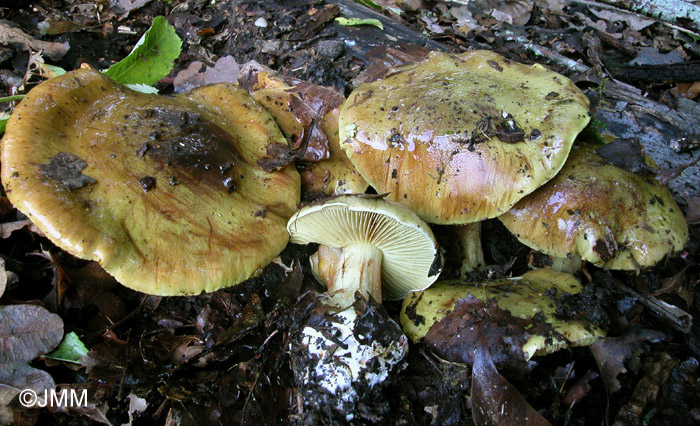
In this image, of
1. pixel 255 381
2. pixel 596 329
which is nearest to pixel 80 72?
pixel 255 381

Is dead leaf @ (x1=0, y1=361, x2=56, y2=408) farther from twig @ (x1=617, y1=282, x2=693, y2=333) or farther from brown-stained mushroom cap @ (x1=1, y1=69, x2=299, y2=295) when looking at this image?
twig @ (x1=617, y1=282, x2=693, y2=333)

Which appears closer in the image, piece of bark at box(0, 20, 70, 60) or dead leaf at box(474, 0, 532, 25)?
piece of bark at box(0, 20, 70, 60)

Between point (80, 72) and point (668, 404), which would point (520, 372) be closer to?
point (668, 404)

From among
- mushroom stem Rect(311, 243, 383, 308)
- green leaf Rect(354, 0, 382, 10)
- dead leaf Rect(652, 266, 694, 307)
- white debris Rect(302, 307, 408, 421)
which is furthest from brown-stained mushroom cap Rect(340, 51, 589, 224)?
green leaf Rect(354, 0, 382, 10)

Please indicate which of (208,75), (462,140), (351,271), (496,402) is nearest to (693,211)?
(462,140)

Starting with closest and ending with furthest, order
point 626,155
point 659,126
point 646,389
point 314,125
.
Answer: point 646,389 → point 626,155 → point 314,125 → point 659,126

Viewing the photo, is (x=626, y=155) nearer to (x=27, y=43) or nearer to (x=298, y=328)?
(x=298, y=328)

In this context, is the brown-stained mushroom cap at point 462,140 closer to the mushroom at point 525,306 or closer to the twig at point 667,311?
the mushroom at point 525,306
